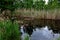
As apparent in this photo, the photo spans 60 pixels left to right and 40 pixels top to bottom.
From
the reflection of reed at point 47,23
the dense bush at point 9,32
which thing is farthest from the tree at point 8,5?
the dense bush at point 9,32

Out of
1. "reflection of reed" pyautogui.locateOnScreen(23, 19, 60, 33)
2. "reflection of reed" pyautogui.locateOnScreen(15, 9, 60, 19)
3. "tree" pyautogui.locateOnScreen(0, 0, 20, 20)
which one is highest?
"tree" pyautogui.locateOnScreen(0, 0, 20, 20)

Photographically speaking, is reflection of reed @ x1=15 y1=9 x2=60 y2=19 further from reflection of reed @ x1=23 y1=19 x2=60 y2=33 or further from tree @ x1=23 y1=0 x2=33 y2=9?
tree @ x1=23 y1=0 x2=33 y2=9

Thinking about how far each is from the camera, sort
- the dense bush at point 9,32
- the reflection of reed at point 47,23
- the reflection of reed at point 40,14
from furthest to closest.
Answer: the reflection of reed at point 40,14 → the reflection of reed at point 47,23 → the dense bush at point 9,32

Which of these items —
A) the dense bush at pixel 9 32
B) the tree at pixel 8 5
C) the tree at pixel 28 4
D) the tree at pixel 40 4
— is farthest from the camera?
the tree at pixel 40 4

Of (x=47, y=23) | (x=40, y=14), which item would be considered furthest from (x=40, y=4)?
(x=47, y=23)

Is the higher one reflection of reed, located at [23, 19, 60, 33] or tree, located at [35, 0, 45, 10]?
tree, located at [35, 0, 45, 10]

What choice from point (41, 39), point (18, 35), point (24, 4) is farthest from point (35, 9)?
point (18, 35)

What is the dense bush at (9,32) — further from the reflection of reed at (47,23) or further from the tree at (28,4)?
the tree at (28,4)

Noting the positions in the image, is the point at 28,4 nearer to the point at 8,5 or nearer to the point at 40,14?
the point at 40,14

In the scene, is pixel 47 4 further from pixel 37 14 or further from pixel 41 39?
pixel 41 39

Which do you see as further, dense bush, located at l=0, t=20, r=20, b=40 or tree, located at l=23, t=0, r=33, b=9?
tree, located at l=23, t=0, r=33, b=9

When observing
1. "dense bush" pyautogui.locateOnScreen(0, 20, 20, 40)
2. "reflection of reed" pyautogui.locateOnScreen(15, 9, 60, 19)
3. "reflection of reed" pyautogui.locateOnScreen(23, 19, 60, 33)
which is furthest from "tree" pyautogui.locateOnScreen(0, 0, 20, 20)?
"dense bush" pyautogui.locateOnScreen(0, 20, 20, 40)

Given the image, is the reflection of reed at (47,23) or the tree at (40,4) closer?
the reflection of reed at (47,23)

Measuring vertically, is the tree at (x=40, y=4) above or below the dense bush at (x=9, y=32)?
below
